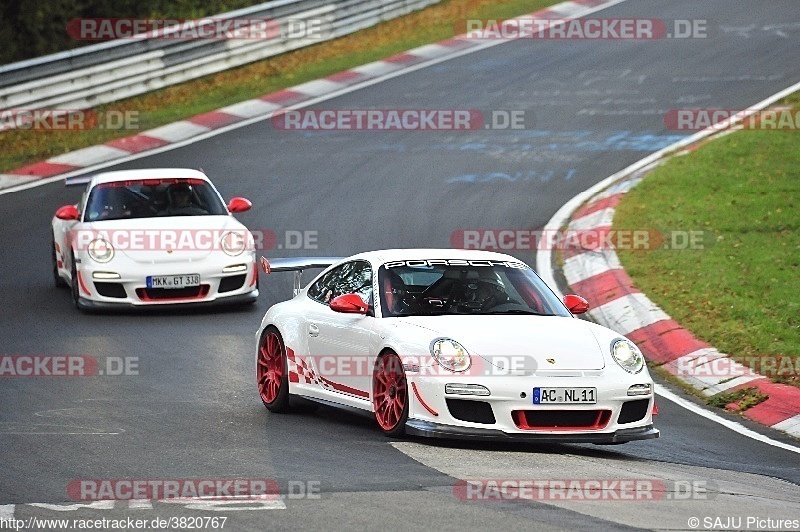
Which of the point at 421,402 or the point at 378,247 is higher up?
the point at 421,402

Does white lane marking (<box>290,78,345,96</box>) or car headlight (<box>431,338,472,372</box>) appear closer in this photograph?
car headlight (<box>431,338,472,372</box>)

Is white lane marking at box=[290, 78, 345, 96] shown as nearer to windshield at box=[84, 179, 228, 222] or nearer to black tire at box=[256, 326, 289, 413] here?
windshield at box=[84, 179, 228, 222]

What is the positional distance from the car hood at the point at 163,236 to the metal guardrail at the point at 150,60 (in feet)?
26.7

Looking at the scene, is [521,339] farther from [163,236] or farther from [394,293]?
[163,236]

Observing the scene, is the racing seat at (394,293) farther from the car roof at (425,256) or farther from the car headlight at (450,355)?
the car headlight at (450,355)

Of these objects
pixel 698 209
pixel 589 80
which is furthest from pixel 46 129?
pixel 698 209

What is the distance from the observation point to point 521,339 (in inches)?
373

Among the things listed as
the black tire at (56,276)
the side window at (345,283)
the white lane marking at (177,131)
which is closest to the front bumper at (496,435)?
the side window at (345,283)

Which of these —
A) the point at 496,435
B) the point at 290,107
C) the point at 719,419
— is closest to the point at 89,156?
the point at 290,107

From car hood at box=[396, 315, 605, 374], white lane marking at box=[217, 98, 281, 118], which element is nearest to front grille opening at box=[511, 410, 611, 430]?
car hood at box=[396, 315, 605, 374]

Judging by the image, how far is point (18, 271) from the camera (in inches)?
667

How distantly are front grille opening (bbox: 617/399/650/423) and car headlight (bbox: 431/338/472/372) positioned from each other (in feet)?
3.25

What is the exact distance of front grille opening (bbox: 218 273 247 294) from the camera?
15.3 metres

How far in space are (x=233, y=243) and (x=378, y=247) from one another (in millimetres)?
2307
